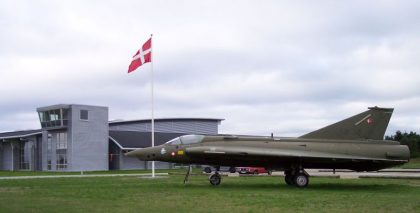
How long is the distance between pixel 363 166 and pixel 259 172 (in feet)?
67.7

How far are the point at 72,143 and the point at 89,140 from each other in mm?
2234

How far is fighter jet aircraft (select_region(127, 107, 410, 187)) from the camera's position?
2022 cm

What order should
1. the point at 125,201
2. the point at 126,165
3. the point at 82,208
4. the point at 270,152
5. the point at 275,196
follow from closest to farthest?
the point at 82,208, the point at 125,201, the point at 275,196, the point at 270,152, the point at 126,165

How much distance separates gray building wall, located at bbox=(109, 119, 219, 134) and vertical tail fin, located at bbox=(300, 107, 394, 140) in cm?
6098

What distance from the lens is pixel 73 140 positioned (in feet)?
187

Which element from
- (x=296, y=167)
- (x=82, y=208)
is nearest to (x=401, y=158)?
(x=296, y=167)

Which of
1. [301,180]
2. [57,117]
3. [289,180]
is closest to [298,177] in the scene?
[301,180]

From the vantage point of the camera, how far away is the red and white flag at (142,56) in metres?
31.3

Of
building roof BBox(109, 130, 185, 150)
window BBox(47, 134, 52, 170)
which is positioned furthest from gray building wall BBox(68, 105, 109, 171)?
window BBox(47, 134, 52, 170)

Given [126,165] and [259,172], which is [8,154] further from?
[259,172]

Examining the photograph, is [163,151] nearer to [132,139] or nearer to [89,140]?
[89,140]

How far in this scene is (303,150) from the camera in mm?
20500

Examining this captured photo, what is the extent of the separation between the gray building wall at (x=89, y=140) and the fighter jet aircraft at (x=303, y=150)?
123 ft

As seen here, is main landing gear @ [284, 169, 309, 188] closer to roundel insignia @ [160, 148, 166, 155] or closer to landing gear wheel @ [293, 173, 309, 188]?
landing gear wheel @ [293, 173, 309, 188]
